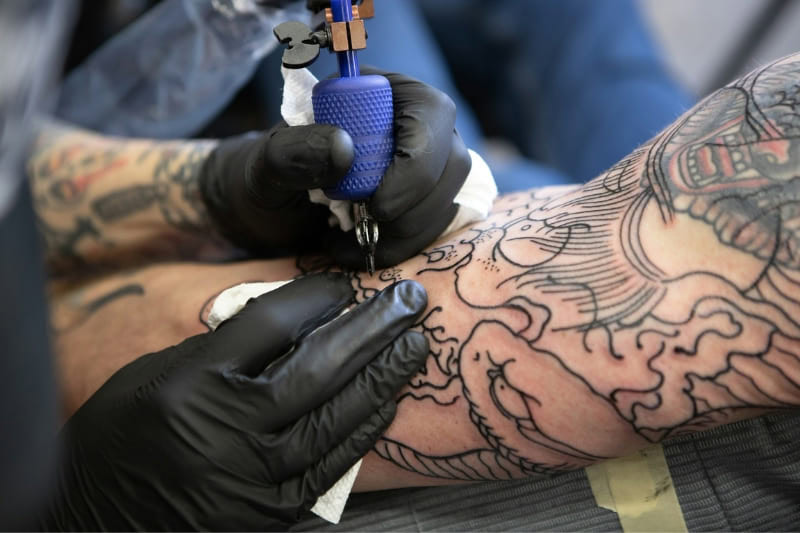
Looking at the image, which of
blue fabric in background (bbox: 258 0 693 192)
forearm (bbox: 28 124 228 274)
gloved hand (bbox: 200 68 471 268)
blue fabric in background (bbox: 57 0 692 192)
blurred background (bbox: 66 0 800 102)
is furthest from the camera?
blurred background (bbox: 66 0 800 102)

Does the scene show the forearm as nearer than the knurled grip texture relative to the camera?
No

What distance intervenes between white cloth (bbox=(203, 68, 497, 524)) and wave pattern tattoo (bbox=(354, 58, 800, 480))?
0.09m

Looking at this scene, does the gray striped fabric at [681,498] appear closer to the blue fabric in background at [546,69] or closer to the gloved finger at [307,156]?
the gloved finger at [307,156]

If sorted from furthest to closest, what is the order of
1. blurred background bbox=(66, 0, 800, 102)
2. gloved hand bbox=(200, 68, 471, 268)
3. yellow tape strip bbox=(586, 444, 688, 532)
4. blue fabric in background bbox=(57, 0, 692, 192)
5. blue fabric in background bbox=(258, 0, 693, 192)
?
blurred background bbox=(66, 0, 800, 102)
blue fabric in background bbox=(258, 0, 693, 192)
blue fabric in background bbox=(57, 0, 692, 192)
yellow tape strip bbox=(586, 444, 688, 532)
gloved hand bbox=(200, 68, 471, 268)

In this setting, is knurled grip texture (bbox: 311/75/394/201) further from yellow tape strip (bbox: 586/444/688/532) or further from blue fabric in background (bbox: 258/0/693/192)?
blue fabric in background (bbox: 258/0/693/192)

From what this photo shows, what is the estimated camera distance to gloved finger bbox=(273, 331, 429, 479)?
3.14ft

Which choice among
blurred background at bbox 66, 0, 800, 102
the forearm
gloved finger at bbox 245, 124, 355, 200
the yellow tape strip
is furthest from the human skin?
blurred background at bbox 66, 0, 800, 102

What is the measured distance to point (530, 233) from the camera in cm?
101

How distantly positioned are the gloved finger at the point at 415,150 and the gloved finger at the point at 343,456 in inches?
12.2

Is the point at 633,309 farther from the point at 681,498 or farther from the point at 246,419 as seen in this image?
the point at 246,419

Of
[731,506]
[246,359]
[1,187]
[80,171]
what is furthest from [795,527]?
[80,171]

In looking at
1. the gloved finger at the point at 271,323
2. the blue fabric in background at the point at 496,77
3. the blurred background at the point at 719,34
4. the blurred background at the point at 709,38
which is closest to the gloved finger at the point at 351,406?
the gloved finger at the point at 271,323

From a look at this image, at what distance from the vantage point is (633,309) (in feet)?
2.82

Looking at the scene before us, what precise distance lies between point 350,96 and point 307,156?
10cm
